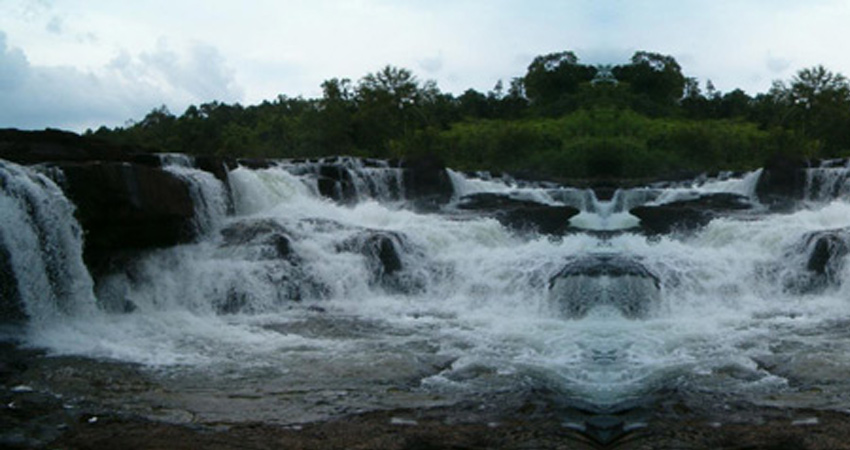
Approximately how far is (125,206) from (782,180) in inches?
758

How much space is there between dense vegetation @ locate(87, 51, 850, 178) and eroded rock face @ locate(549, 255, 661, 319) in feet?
11.0

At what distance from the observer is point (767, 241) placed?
15.0 meters

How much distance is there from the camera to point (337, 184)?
2219cm

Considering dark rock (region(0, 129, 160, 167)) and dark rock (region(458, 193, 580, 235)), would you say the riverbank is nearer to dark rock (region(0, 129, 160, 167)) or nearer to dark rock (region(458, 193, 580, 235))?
dark rock (region(0, 129, 160, 167))

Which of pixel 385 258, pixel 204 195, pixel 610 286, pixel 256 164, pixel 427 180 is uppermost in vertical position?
pixel 256 164

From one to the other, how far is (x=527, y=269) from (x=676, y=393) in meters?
7.15

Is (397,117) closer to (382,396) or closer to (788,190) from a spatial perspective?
(788,190)

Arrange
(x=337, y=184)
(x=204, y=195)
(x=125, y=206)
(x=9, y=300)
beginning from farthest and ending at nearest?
(x=337, y=184) < (x=204, y=195) < (x=125, y=206) < (x=9, y=300)

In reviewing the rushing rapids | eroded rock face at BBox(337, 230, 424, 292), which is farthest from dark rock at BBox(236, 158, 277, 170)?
eroded rock face at BBox(337, 230, 424, 292)

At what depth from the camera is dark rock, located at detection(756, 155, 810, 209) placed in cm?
2355

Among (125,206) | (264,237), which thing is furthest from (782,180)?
(125,206)

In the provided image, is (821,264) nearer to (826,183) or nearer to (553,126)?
(826,183)

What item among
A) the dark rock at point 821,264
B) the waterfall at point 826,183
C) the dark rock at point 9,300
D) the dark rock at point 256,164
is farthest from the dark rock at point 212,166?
the waterfall at point 826,183

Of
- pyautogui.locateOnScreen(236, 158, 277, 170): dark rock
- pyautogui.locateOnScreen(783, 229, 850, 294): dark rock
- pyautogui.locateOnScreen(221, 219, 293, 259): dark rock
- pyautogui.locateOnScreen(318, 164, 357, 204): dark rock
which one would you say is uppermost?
pyautogui.locateOnScreen(236, 158, 277, 170): dark rock
